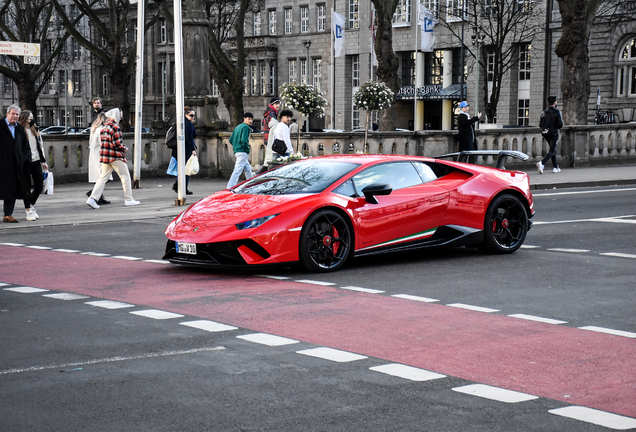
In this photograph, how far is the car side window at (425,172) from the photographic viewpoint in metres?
11.9

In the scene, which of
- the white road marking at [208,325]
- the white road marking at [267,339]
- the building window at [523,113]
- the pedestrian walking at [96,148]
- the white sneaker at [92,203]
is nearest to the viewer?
the white road marking at [267,339]

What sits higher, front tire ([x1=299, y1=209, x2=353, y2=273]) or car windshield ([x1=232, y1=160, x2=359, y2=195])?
car windshield ([x1=232, y1=160, x2=359, y2=195])

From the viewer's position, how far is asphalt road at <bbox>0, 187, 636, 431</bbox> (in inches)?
213

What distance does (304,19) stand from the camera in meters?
82.7

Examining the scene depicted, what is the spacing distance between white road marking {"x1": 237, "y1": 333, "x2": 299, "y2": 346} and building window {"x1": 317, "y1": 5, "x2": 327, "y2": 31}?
2946 inches

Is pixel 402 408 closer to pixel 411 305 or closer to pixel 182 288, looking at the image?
pixel 411 305

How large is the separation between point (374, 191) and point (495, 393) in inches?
218

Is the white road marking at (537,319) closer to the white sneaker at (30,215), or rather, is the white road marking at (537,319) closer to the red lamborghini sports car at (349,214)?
the red lamborghini sports car at (349,214)

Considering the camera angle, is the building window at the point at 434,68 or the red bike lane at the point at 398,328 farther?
the building window at the point at 434,68

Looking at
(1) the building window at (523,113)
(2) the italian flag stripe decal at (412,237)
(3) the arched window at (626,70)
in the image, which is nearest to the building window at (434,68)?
(1) the building window at (523,113)

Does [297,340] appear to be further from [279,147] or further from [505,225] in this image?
[279,147]

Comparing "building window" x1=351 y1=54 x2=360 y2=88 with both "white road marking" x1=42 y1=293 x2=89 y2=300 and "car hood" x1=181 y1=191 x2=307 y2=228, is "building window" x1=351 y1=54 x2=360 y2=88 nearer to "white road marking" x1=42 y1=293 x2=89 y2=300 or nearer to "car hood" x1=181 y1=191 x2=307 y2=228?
"car hood" x1=181 y1=191 x2=307 y2=228

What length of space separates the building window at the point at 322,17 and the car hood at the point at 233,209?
233ft

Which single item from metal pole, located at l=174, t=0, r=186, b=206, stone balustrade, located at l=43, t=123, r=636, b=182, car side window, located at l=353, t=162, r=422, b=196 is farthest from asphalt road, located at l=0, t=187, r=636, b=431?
stone balustrade, located at l=43, t=123, r=636, b=182
